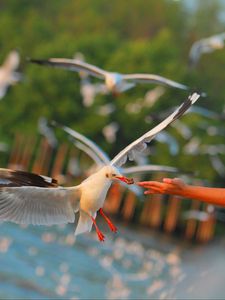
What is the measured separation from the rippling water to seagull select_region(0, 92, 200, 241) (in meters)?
4.21

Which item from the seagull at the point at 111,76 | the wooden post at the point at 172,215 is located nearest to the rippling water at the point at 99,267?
the seagull at the point at 111,76

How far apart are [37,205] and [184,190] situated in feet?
6.26

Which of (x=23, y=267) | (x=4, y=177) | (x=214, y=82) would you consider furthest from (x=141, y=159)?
(x=214, y=82)

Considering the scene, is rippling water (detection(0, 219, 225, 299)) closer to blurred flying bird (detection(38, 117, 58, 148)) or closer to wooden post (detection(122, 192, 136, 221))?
wooden post (detection(122, 192, 136, 221))

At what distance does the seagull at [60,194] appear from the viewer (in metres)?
6.99

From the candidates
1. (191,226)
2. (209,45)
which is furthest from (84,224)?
(191,226)

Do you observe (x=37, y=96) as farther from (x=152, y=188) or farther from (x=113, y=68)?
(x=152, y=188)

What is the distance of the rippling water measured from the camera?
616 inches

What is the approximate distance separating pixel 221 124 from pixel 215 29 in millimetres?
25143

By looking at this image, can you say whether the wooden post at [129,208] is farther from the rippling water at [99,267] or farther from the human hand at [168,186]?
the human hand at [168,186]

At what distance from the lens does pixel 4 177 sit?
6.99 metres

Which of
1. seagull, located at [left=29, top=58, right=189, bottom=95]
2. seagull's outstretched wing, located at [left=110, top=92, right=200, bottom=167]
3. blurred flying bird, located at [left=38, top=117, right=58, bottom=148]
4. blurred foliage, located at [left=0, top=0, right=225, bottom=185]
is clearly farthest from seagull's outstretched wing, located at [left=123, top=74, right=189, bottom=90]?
blurred flying bird, located at [left=38, top=117, right=58, bottom=148]

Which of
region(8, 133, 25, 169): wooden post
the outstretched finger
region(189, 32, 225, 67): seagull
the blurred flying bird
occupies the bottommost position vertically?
the outstretched finger

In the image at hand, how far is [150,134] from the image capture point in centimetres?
695
